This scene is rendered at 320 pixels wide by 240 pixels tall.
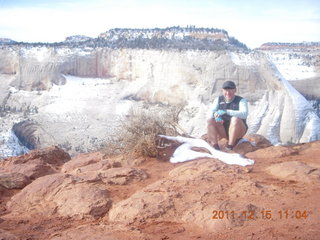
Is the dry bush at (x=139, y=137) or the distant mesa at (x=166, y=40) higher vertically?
the distant mesa at (x=166, y=40)

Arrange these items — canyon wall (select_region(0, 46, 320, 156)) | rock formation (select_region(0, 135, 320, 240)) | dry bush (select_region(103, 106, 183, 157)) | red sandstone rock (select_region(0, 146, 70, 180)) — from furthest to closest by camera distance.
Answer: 1. canyon wall (select_region(0, 46, 320, 156))
2. dry bush (select_region(103, 106, 183, 157))
3. red sandstone rock (select_region(0, 146, 70, 180))
4. rock formation (select_region(0, 135, 320, 240))

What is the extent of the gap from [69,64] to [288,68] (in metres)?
15.7

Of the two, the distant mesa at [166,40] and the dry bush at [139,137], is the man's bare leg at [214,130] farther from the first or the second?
the distant mesa at [166,40]

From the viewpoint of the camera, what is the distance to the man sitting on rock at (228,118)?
4.18 metres

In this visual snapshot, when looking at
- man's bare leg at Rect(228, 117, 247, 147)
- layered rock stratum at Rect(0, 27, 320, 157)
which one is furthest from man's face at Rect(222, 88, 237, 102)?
layered rock stratum at Rect(0, 27, 320, 157)

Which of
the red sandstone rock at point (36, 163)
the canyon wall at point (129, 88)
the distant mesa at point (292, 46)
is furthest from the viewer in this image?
the distant mesa at point (292, 46)

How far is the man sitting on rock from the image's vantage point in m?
4.18

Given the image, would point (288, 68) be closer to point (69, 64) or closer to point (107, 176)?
point (69, 64)

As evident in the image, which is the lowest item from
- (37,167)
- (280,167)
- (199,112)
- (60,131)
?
(60,131)

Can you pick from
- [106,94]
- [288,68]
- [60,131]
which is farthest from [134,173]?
[288,68]

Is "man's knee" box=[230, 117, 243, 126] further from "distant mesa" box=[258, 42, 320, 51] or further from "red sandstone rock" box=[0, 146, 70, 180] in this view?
"distant mesa" box=[258, 42, 320, 51]

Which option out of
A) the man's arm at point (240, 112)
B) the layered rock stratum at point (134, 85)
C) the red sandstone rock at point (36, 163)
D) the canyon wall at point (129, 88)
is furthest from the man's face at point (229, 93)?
the layered rock stratum at point (134, 85)

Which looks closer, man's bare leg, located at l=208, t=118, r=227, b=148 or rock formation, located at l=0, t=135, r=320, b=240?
rock formation, located at l=0, t=135, r=320, b=240

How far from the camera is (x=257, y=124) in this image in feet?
54.5
